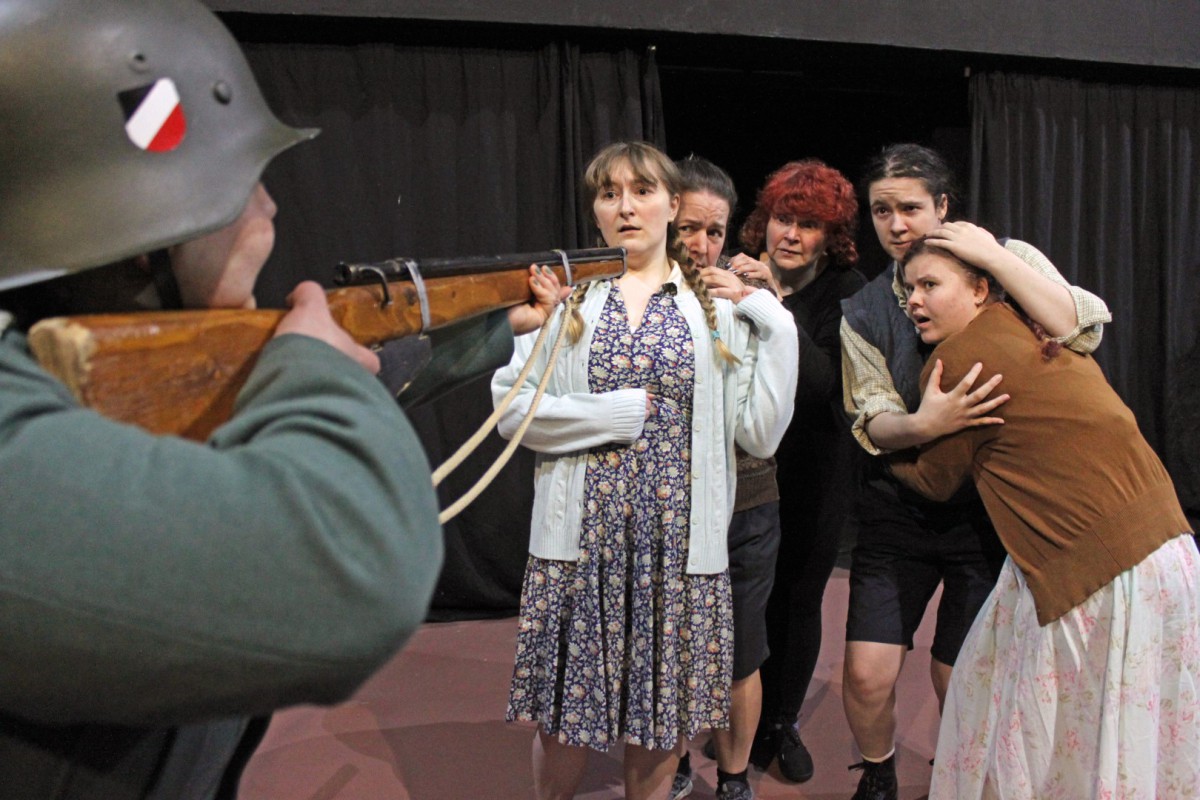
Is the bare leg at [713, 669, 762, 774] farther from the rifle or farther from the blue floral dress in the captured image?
the rifle

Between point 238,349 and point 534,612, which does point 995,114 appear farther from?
point 238,349

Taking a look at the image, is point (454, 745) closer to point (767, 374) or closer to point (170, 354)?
point (767, 374)

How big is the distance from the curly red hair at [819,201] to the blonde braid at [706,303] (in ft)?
1.65

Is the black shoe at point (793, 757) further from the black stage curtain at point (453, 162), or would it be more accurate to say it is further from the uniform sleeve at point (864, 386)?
the black stage curtain at point (453, 162)

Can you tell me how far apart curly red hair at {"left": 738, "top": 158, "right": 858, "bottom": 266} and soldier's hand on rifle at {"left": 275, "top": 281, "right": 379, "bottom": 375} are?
1896 mm

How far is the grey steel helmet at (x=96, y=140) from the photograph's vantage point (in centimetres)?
59

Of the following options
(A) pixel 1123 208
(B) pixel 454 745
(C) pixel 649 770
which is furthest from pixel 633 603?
(A) pixel 1123 208

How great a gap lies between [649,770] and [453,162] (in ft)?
7.62

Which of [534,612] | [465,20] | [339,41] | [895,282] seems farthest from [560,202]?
[534,612]

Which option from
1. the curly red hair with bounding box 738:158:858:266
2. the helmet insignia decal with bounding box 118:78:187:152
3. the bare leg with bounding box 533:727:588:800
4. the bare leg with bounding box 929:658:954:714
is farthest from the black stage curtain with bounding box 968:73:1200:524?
the helmet insignia decal with bounding box 118:78:187:152

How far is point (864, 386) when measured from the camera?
2082mm

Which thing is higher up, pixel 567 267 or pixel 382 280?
pixel 382 280

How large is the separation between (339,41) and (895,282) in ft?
7.42

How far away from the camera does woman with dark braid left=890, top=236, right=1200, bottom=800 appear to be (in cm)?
156
